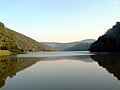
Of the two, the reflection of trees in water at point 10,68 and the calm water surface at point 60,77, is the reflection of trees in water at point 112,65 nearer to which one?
the calm water surface at point 60,77

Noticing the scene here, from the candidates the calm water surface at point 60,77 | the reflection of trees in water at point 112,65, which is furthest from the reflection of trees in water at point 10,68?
the reflection of trees in water at point 112,65

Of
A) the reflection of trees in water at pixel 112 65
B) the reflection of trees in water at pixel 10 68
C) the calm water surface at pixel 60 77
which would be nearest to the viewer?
the calm water surface at pixel 60 77

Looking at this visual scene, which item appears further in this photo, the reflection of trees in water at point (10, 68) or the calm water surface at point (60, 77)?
the reflection of trees in water at point (10, 68)

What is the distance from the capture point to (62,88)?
73.3 feet

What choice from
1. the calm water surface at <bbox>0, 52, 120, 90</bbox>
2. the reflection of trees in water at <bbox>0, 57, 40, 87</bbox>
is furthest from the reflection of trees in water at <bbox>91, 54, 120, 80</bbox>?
the reflection of trees in water at <bbox>0, 57, 40, 87</bbox>

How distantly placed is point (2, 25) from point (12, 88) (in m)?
124

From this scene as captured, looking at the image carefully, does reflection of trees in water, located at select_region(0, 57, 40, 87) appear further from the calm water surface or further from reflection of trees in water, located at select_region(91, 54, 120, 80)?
reflection of trees in water, located at select_region(91, 54, 120, 80)

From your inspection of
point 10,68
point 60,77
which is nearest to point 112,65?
point 60,77

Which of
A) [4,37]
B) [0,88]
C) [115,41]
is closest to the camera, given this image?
[0,88]

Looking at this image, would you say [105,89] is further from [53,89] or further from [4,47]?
[4,47]

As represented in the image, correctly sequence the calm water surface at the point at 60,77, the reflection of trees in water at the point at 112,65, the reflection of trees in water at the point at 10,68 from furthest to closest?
the reflection of trees in water at the point at 112,65 → the reflection of trees in water at the point at 10,68 → the calm water surface at the point at 60,77

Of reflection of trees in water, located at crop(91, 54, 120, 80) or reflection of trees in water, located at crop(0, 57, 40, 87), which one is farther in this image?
reflection of trees in water, located at crop(91, 54, 120, 80)

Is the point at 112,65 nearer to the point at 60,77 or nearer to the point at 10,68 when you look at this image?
the point at 60,77

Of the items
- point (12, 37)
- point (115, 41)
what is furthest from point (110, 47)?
point (12, 37)
